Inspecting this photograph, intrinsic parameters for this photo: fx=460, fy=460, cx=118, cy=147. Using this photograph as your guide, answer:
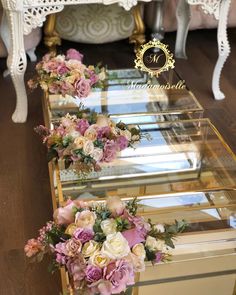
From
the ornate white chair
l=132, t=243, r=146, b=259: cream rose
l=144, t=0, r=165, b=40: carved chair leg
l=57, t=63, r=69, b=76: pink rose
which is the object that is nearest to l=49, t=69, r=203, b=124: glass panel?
l=57, t=63, r=69, b=76: pink rose

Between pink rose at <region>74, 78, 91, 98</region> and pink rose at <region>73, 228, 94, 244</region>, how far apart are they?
103cm

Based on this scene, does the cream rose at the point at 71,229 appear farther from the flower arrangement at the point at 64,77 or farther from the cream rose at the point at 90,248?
the flower arrangement at the point at 64,77

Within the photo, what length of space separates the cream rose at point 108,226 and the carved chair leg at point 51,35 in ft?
6.87

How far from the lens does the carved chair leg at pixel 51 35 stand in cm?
288

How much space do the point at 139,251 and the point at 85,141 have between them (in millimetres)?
643

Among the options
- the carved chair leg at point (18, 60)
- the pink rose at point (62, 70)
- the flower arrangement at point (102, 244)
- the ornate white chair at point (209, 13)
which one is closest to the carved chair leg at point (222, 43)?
the ornate white chair at point (209, 13)

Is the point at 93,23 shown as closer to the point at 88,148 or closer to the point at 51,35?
the point at 51,35

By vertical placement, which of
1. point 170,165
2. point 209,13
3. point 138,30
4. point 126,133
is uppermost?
point 209,13

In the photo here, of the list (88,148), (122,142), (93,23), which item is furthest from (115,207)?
(93,23)

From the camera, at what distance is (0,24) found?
263 centimetres

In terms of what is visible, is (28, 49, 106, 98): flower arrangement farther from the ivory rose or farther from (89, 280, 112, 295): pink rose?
(89, 280, 112, 295): pink rose

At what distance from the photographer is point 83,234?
3.33 ft

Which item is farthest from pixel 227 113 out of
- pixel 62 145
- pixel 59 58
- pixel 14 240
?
pixel 14 240

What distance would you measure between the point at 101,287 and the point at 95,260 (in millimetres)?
57
